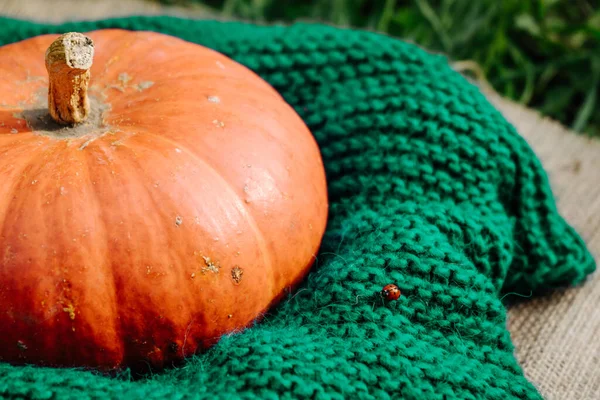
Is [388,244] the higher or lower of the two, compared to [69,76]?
lower

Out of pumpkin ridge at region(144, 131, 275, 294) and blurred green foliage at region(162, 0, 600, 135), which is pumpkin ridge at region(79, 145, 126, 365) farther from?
blurred green foliage at region(162, 0, 600, 135)

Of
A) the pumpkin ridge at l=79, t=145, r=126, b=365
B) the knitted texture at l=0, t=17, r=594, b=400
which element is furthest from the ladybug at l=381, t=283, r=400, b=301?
the pumpkin ridge at l=79, t=145, r=126, b=365

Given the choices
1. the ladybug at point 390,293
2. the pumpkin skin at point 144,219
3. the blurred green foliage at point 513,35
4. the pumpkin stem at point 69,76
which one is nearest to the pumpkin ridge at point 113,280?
the pumpkin skin at point 144,219

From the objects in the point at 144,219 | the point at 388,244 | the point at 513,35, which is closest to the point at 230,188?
the point at 144,219

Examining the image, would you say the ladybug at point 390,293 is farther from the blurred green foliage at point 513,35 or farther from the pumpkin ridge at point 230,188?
the blurred green foliage at point 513,35

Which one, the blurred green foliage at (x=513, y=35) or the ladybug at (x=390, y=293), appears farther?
the blurred green foliage at (x=513, y=35)

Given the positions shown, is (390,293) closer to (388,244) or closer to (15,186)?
(388,244)

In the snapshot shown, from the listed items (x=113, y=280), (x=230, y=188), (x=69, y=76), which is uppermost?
(x=69, y=76)

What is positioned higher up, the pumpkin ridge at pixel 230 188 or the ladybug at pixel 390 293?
the pumpkin ridge at pixel 230 188
